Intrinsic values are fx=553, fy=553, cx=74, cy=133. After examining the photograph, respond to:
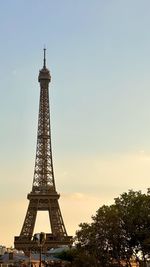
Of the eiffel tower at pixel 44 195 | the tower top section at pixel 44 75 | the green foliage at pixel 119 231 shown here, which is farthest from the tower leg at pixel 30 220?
the green foliage at pixel 119 231

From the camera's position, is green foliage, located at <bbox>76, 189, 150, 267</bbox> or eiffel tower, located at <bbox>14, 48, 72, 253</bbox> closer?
green foliage, located at <bbox>76, 189, 150, 267</bbox>

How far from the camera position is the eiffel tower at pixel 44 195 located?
4094 inches

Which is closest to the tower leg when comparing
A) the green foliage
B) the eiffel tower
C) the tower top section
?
the eiffel tower

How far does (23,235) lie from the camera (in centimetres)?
10419

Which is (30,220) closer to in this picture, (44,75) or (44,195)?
(44,195)

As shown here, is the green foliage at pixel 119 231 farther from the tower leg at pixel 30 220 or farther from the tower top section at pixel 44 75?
the tower top section at pixel 44 75

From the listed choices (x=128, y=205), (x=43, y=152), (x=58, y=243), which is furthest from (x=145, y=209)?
(x=43, y=152)

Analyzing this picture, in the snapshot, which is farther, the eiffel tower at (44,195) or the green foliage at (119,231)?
the eiffel tower at (44,195)

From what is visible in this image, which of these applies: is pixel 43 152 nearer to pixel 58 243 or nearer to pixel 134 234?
pixel 58 243

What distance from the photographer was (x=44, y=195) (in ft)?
353

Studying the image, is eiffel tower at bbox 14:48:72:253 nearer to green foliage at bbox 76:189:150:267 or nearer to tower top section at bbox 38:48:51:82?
tower top section at bbox 38:48:51:82

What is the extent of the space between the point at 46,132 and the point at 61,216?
1800cm

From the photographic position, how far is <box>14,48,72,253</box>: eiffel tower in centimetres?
10400

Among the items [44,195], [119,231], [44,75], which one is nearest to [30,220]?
[44,195]
